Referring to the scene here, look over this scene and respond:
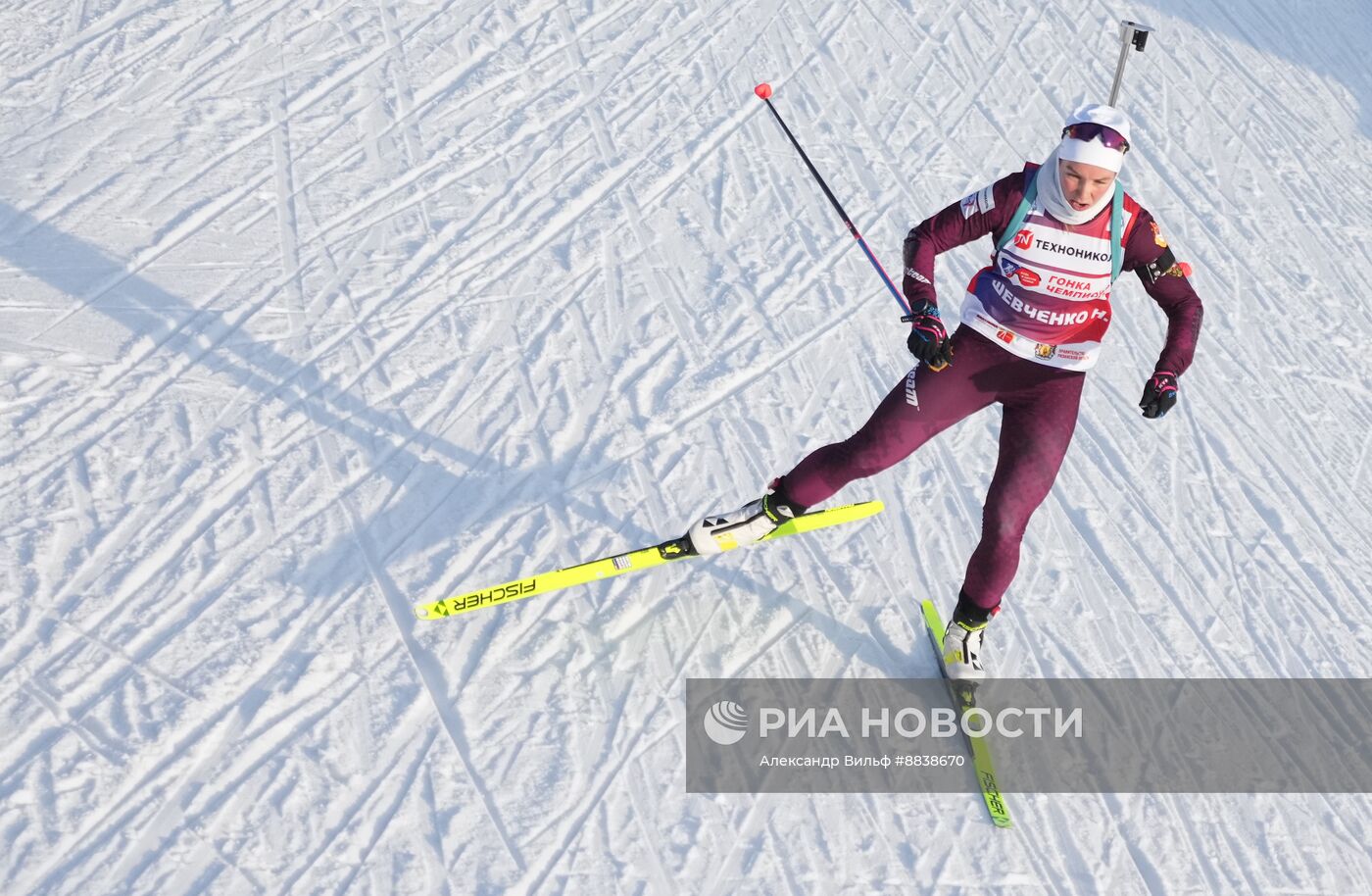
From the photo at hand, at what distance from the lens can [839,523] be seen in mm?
4969

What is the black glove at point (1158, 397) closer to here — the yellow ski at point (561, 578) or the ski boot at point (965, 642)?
the ski boot at point (965, 642)

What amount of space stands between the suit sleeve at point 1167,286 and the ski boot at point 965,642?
37.1 inches

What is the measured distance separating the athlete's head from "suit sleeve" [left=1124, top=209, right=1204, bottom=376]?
234 millimetres

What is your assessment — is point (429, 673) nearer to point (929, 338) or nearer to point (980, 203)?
point (929, 338)

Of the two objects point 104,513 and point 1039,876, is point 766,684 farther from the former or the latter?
point 104,513

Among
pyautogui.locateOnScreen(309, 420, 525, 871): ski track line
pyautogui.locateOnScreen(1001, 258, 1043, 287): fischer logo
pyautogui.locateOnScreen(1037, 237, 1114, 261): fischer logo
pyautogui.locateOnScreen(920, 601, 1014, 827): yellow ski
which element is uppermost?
pyautogui.locateOnScreen(1037, 237, 1114, 261): fischer logo

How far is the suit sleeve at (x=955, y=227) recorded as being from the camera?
3979mm

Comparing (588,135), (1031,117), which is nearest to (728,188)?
(588,135)

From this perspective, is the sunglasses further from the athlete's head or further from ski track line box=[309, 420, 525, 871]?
ski track line box=[309, 420, 525, 871]

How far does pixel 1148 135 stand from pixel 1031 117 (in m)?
0.78

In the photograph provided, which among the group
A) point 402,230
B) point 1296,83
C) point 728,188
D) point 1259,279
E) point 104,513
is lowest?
point 104,513

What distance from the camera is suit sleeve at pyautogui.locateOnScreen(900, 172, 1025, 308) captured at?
3.98 m

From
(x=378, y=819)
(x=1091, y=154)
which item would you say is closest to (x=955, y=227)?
(x=1091, y=154)

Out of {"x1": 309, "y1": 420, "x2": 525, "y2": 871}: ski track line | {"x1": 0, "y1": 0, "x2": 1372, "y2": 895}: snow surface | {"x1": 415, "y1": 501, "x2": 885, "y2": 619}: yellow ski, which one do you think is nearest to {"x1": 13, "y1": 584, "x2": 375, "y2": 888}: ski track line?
{"x1": 0, "y1": 0, "x2": 1372, "y2": 895}: snow surface
